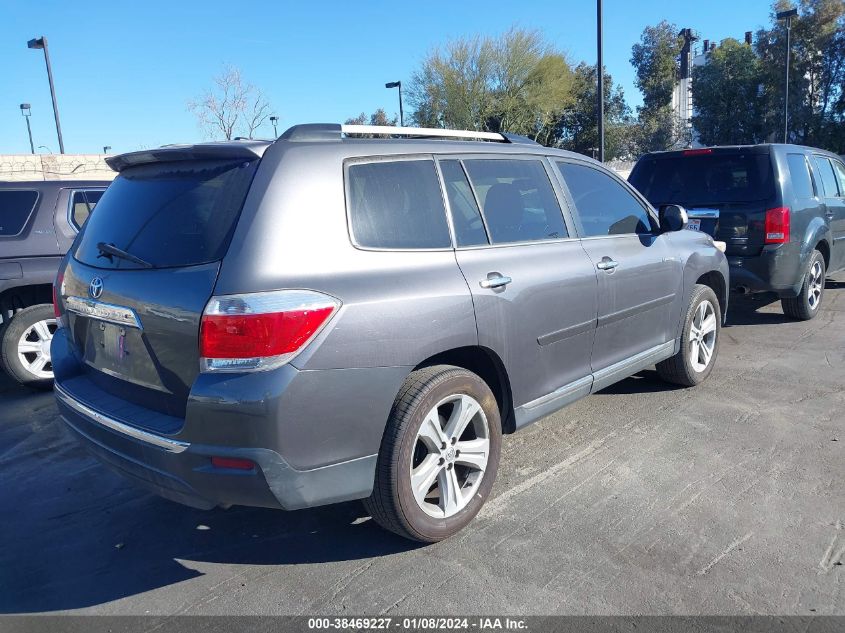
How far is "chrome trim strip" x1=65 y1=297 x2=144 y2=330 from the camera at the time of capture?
9.22ft

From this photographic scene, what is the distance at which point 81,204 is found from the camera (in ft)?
19.9

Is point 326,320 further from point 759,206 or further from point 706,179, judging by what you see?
point 706,179

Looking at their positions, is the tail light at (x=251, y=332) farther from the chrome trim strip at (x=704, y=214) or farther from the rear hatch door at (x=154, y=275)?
the chrome trim strip at (x=704, y=214)

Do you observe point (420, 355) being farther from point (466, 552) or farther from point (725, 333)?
point (725, 333)

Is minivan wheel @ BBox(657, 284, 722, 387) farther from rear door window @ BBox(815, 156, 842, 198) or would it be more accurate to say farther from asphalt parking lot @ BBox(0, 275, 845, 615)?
rear door window @ BBox(815, 156, 842, 198)

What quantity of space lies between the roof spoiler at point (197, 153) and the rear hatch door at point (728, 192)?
488cm

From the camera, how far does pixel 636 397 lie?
16.6 ft

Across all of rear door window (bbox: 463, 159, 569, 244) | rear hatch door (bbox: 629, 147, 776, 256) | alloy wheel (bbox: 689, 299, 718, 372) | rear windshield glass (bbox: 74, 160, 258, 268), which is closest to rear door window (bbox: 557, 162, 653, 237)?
rear door window (bbox: 463, 159, 569, 244)

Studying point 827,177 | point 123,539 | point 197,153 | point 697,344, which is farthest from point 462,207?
point 827,177

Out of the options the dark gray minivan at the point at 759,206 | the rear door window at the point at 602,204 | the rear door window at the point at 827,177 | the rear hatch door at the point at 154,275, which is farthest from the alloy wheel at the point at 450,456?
the rear door window at the point at 827,177

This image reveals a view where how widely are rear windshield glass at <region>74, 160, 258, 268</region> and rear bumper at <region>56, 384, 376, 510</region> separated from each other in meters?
0.72

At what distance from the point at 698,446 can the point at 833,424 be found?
1.02m

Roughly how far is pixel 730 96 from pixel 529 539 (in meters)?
42.7

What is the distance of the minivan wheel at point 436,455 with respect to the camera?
282 cm
